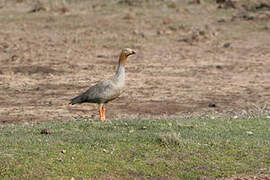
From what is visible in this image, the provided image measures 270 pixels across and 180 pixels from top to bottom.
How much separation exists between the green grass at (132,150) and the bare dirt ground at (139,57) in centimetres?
242

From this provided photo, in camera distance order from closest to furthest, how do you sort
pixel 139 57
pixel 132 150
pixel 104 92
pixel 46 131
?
1. pixel 132 150
2. pixel 46 131
3. pixel 104 92
4. pixel 139 57

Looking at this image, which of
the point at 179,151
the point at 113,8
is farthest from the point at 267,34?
the point at 179,151

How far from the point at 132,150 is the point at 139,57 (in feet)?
34.7

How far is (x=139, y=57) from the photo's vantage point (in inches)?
738

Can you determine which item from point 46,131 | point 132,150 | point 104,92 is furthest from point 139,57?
point 132,150

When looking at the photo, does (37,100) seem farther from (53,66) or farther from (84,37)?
(84,37)

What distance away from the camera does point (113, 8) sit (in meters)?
27.6

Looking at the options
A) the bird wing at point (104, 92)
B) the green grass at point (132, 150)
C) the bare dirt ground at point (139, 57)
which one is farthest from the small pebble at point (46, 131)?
the bare dirt ground at point (139, 57)

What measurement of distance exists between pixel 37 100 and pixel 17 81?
2.07 meters

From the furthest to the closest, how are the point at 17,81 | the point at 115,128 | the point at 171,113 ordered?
the point at 17,81 < the point at 171,113 < the point at 115,128

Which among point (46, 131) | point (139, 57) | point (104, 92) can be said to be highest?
point (104, 92)

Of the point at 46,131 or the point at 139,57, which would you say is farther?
the point at 139,57

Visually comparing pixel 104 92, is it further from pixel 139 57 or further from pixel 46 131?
pixel 139 57

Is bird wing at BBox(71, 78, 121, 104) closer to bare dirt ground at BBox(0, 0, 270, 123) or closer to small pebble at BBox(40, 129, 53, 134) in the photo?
small pebble at BBox(40, 129, 53, 134)
